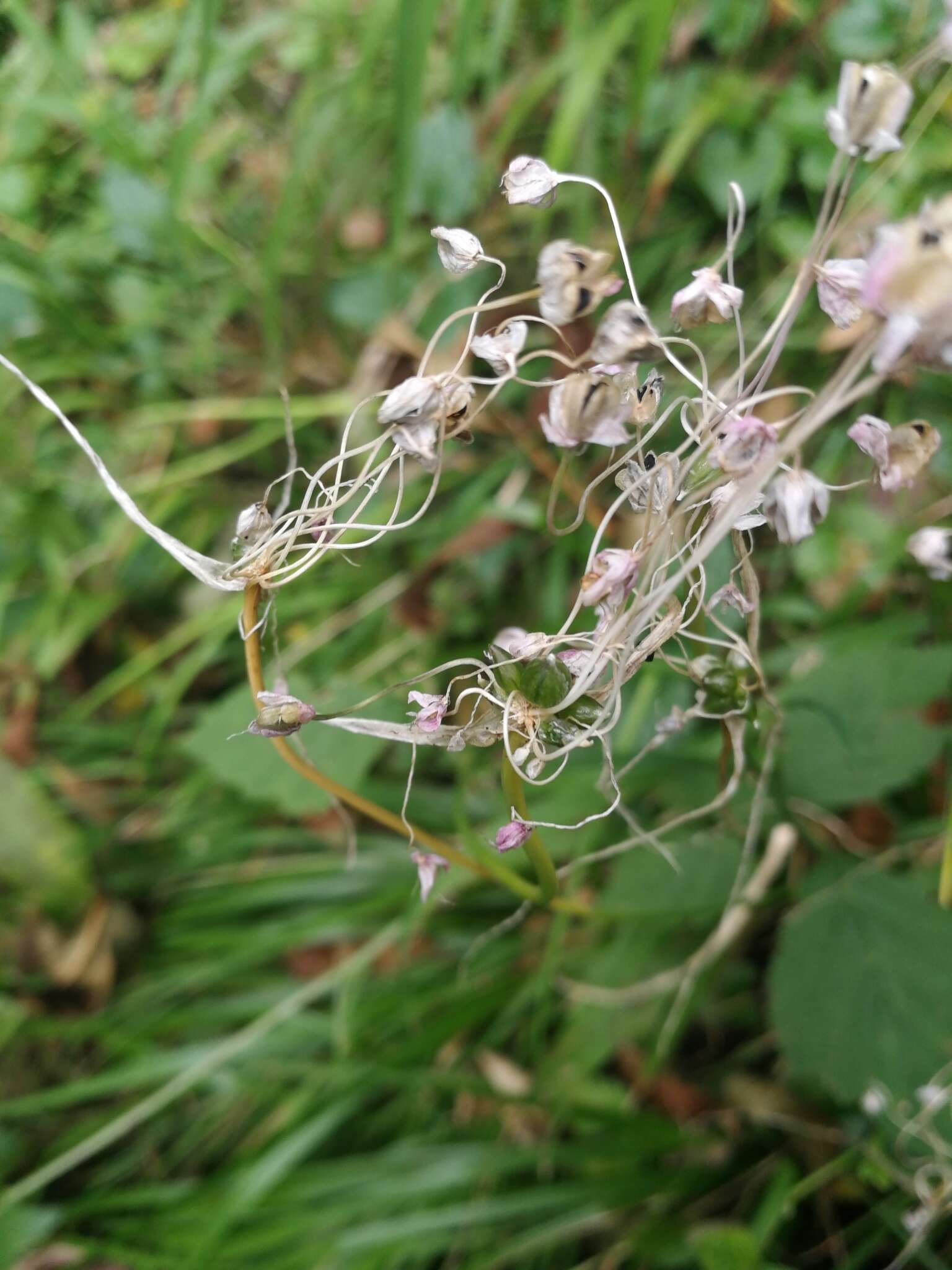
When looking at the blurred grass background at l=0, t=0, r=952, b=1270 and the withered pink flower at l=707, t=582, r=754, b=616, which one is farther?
the blurred grass background at l=0, t=0, r=952, b=1270

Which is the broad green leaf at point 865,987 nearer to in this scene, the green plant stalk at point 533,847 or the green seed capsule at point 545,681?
the green plant stalk at point 533,847

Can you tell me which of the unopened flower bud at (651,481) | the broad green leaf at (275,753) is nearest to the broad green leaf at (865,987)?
the broad green leaf at (275,753)

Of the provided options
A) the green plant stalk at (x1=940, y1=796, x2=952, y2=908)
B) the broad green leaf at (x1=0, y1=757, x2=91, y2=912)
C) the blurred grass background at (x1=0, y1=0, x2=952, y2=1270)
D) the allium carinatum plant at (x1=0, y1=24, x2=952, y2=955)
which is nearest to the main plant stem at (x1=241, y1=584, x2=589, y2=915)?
the allium carinatum plant at (x1=0, y1=24, x2=952, y2=955)

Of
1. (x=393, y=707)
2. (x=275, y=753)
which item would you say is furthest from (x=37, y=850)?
(x=393, y=707)

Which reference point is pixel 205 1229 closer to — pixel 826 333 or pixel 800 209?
pixel 826 333

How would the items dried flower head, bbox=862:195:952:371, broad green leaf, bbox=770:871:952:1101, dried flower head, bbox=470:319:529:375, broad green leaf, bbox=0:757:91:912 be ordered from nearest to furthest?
dried flower head, bbox=862:195:952:371 → dried flower head, bbox=470:319:529:375 → broad green leaf, bbox=770:871:952:1101 → broad green leaf, bbox=0:757:91:912

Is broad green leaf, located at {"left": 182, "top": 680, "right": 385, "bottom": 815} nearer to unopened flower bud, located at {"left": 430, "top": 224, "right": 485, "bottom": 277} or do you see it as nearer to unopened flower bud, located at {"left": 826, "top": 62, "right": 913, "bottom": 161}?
unopened flower bud, located at {"left": 430, "top": 224, "right": 485, "bottom": 277}
